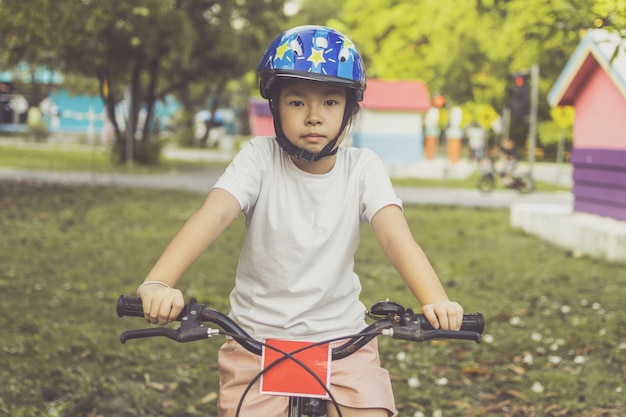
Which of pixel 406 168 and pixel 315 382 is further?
pixel 406 168

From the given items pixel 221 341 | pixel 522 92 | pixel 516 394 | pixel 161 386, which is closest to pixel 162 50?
pixel 522 92

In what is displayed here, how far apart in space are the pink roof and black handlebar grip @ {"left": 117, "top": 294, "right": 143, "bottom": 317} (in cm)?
2751

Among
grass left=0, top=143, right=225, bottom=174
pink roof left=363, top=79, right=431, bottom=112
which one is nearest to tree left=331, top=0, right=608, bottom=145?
pink roof left=363, top=79, right=431, bottom=112

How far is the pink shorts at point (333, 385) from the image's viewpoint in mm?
2422

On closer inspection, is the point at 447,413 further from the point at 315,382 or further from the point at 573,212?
the point at 573,212

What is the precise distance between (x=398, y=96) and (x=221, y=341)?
24.8 m

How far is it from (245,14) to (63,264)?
15.2m

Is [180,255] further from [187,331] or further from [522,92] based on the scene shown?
[522,92]

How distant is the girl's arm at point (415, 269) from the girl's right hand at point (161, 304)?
0.69 m

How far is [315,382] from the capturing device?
7.61 feet

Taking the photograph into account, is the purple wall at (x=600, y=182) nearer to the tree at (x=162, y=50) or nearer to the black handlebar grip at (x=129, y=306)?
the tree at (x=162, y=50)

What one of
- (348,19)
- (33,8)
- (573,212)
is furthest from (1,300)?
(348,19)

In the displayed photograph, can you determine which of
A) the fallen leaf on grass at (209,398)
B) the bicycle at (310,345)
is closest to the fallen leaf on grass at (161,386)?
the fallen leaf on grass at (209,398)

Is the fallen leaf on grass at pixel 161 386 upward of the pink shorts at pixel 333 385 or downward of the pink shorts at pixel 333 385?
downward
